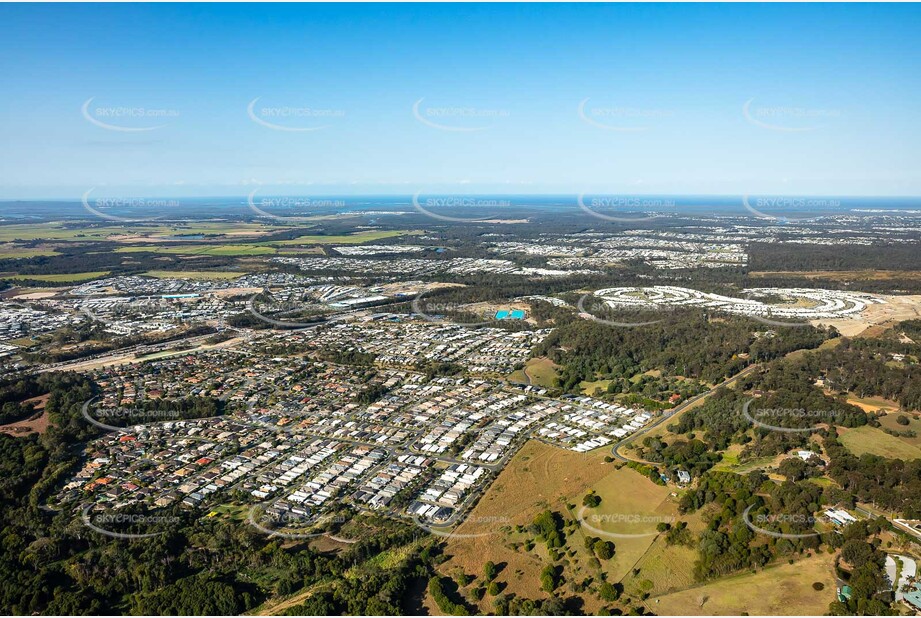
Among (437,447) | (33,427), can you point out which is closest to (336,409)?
Result: (437,447)

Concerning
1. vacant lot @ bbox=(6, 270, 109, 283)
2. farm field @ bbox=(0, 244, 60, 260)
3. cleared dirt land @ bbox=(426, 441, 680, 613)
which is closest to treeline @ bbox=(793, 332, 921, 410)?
cleared dirt land @ bbox=(426, 441, 680, 613)

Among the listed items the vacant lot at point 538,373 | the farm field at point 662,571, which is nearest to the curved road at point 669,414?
the farm field at point 662,571

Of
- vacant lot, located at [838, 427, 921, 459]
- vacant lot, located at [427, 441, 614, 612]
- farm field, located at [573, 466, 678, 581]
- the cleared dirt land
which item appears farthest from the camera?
vacant lot, located at [838, 427, 921, 459]

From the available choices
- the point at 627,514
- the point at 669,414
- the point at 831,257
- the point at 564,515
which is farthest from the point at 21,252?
the point at 831,257

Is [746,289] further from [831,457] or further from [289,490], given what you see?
[289,490]

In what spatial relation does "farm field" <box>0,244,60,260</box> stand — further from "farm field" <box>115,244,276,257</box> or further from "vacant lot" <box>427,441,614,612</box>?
"vacant lot" <box>427,441,614,612</box>

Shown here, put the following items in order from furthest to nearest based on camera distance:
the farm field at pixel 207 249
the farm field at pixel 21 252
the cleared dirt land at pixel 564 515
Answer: the farm field at pixel 207 249 → the farm field at pixel 21 252 → the cleared dirt land at pixel 564 515

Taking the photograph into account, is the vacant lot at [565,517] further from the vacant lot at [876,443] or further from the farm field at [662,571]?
the vacant lot at [876,443]
